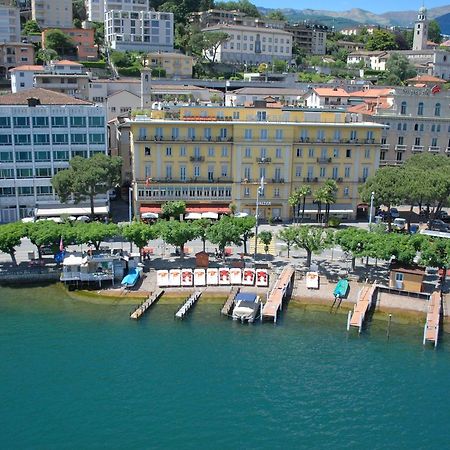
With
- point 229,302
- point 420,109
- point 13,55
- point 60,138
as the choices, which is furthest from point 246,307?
point 13,55

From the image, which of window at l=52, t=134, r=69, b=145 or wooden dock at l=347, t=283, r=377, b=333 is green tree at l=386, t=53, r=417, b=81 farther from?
wooden dock at l=347, t=283, r=377, b=333

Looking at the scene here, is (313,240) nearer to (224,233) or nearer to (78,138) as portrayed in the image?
(224,233)

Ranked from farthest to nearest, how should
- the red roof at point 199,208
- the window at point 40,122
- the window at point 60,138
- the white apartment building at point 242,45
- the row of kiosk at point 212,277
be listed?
the white apartment building at point 242,45 < the window at point 60,138 < the red roof at point 199,208 < the window at point 40,122 < the row of kiosk at point 212,277

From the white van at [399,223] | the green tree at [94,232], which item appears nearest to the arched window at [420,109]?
the white van at [399,223]

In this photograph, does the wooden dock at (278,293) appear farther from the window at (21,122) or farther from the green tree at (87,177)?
the window at (21,122)

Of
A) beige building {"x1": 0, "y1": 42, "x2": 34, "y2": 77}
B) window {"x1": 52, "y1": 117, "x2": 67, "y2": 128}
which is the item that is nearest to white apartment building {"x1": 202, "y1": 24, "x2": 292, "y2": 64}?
beige building {"x1": 0, "y1": 42, "x2": 34, "y2": 77}

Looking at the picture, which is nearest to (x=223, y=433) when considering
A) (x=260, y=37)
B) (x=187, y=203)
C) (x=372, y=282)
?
(x=372, y=282)
